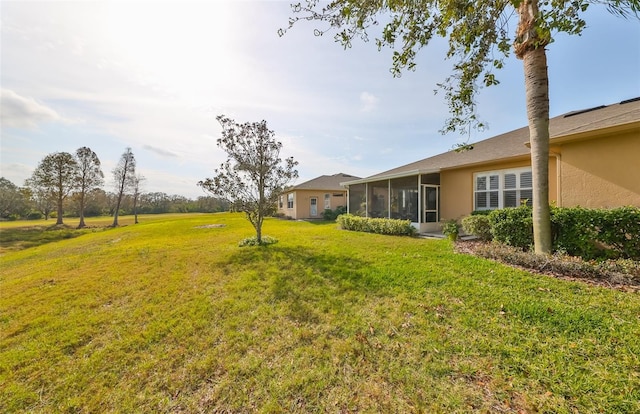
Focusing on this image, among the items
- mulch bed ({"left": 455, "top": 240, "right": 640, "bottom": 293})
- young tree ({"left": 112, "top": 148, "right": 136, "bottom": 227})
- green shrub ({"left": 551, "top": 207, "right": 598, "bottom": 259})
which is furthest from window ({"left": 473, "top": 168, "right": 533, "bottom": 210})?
young tree ({"left": 112, "top": 148, "right": 136, "bottom": 227})

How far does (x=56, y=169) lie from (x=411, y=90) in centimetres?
3554

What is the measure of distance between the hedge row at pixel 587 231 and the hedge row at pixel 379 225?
398 centimetres

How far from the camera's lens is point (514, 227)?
657cm

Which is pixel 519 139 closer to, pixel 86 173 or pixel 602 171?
pixel 602 171

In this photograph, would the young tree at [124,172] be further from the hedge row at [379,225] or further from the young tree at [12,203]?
the hedge row at [379,225]

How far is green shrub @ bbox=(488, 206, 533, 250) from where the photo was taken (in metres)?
6.34

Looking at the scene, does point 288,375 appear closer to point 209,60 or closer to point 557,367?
point 557,367

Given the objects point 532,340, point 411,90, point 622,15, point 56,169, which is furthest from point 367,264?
point 56,169

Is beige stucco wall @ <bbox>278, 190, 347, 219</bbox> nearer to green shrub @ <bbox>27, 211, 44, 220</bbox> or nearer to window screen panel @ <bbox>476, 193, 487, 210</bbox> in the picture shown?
window screen panel @ <bbox>476, 193, 487, 210</bbox>

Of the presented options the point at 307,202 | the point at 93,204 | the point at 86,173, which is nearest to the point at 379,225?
the point at 307,202

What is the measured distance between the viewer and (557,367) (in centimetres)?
255

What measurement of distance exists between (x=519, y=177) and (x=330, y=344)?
10101mm

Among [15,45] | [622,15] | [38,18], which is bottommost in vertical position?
[622,15]

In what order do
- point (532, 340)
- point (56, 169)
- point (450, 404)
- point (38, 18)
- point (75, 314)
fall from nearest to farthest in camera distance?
point (450, 404), point (532, 340), point (75, 314), point (38, 18), point (56, 169)
